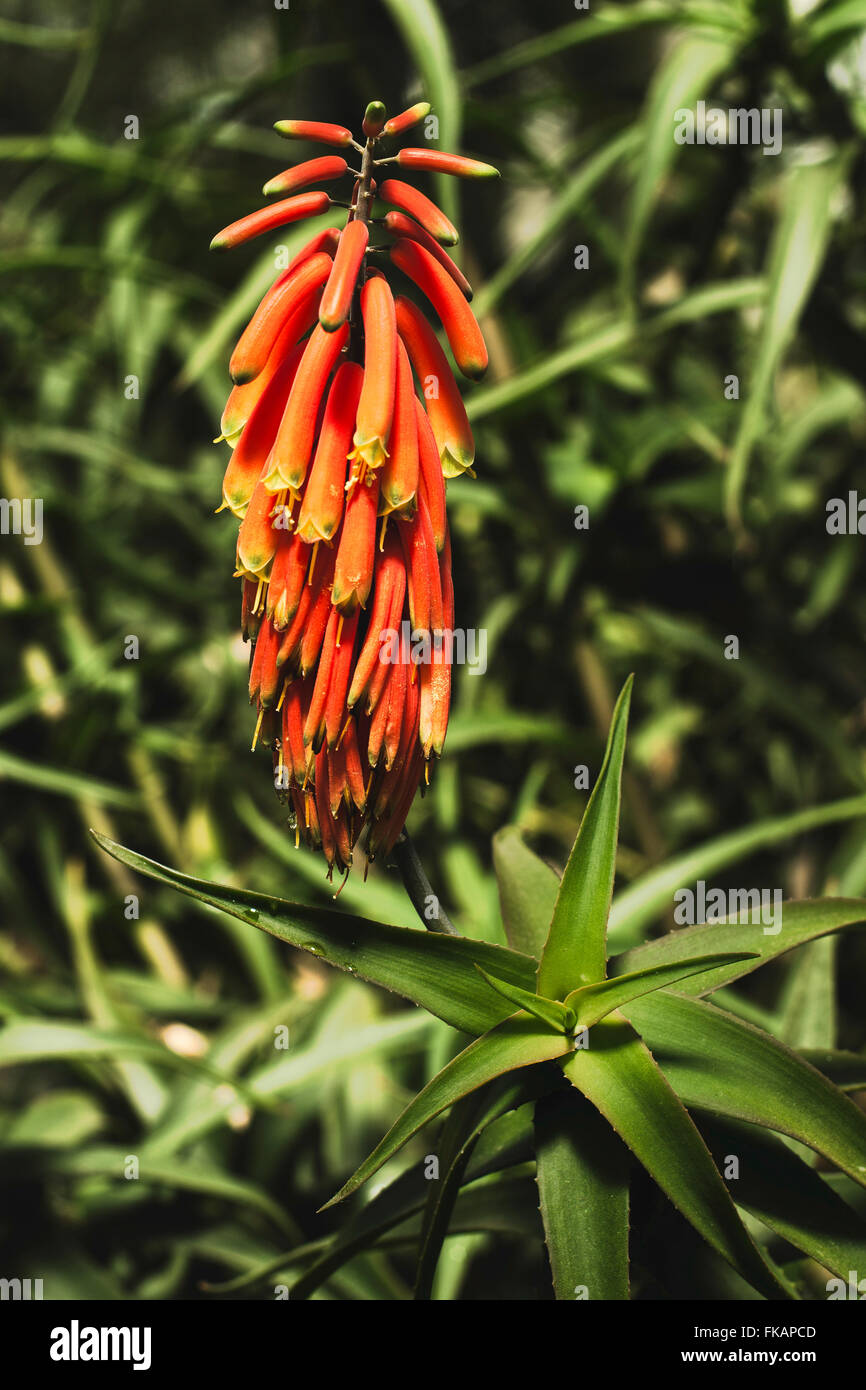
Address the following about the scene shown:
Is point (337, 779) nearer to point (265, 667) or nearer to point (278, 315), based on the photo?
point (265, 667)

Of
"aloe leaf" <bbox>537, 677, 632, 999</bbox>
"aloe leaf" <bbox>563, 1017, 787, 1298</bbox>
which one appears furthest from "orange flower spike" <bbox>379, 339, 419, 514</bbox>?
"aloe leaf" <bbox>563, 1017, 787, 1298</bbox>

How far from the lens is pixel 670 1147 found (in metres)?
0.35

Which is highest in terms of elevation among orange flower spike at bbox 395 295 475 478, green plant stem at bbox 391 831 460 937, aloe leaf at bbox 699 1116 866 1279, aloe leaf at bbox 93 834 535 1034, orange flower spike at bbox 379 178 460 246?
Result: orange flower spike at bbox 379 178 460 246

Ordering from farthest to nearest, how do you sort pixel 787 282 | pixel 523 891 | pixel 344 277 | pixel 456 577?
pixel 456 577 < pixel 787 282 < pixel 523 891 < pixel 344 277

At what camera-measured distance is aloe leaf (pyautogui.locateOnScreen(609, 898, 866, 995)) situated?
39 centimetres

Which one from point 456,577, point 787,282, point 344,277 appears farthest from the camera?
point 456,577

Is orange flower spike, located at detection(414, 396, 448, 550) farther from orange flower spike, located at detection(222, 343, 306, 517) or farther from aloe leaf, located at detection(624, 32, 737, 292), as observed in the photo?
aloe leaf, located at detection(624, 32, 737, 292)

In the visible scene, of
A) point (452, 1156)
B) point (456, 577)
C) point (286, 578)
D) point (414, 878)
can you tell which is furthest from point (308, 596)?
point (456, 577)

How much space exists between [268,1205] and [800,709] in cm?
55

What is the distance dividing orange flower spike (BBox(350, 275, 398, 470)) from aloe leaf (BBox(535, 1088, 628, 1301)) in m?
0.25

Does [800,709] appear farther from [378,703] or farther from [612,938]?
[378,703]

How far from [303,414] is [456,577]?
0.66m

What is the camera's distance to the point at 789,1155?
0.40 metres

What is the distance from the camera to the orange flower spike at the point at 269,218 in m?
0.34
